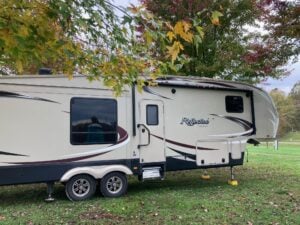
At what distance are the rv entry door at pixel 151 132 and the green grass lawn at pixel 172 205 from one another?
0.83 metres

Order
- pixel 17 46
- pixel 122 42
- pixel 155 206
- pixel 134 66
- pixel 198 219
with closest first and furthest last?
pixel 17 46 → pixel 122 42 → pixel 134 66 → pixel 198 219 → pixel 155 206

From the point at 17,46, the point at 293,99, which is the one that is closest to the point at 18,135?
the point at 17,46

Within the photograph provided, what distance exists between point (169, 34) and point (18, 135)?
5172 mm

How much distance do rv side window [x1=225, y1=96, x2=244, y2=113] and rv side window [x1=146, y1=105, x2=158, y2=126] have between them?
2.23 meters

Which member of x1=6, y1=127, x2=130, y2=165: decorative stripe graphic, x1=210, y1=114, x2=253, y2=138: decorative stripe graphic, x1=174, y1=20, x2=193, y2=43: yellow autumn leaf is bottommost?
x1=6, y1=127, x2=130, y2=165: decorative stripe graphic

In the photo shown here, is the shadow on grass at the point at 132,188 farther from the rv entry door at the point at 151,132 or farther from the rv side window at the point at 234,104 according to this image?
the rv side window at the point at 234,104

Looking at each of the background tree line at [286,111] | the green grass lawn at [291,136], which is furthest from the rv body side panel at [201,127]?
the background tree line at [286,111]

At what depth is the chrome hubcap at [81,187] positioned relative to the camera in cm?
860

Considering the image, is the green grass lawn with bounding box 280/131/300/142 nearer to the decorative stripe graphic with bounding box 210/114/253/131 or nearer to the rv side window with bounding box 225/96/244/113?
the decorative stripe graphic with bounding box 210/114/253/131

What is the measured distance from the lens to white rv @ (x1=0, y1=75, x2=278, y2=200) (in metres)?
8.10

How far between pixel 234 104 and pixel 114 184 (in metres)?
4.00

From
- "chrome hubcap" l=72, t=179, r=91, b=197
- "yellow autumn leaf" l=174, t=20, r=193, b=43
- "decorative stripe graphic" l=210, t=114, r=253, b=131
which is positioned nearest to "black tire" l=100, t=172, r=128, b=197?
"chrome hubcap" l=72, t=179, r=91, b=197

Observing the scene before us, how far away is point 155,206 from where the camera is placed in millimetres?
7895

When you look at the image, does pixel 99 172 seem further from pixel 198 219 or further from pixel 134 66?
pixel 134 66
